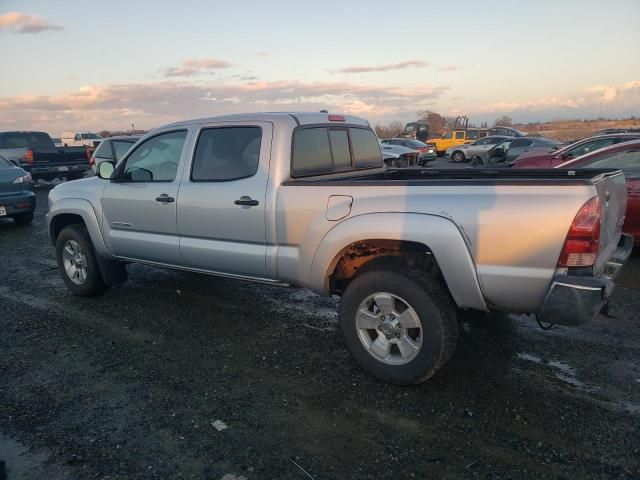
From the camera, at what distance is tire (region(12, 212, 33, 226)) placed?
1044cm

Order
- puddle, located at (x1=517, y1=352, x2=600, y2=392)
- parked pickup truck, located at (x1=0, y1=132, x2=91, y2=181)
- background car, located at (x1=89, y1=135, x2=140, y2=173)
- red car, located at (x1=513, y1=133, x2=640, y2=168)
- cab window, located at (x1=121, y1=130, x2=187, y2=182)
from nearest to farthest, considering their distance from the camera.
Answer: puddle, located at (x1=517, y1=352, x2=600, y2=392) → cab window, located at (x1=121, y1=130, x2=187, y2=182) → red car, located at (x1=513, y1=133, x2=640, y2=168) → background car, located at (x1=89, y1=135, x2=140, y2=173) → parked pickup truck, located at (x1=0, y1=132, x2=91, y2=181)

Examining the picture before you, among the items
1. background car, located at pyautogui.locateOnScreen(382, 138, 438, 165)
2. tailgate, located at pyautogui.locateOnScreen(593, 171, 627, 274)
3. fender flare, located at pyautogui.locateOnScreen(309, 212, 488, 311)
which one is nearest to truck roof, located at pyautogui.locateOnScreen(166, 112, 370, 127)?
fender flare, located at pyautogui.locateOnScreen(309, 212, 488, 311)

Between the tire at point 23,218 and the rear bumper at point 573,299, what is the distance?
10529 millimetres

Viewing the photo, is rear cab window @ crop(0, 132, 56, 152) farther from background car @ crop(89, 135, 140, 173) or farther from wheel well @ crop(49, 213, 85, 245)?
wheel well @ crop(49, 213, 85, 245)

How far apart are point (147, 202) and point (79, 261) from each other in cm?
144

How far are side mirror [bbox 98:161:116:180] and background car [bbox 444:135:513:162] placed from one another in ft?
73.1

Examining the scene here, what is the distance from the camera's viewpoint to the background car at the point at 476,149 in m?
25.5

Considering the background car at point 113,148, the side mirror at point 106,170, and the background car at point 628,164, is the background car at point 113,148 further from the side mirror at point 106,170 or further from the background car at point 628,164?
the background car at point 628,164

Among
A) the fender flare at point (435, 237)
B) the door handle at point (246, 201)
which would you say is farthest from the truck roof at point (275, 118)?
the fender flare at point (435, 237)

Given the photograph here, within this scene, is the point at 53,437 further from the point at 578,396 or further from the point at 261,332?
the point at 578,396

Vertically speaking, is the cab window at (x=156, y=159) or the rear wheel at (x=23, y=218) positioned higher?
the cab window at (x=156, y=159)

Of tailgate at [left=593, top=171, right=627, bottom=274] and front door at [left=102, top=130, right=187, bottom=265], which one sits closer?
tailgate at [left=593, top=171, right=627, bottom=274]

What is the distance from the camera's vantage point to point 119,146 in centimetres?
1330

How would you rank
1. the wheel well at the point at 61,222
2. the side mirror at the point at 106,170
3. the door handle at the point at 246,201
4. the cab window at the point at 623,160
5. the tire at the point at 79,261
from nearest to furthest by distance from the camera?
the door handle at the point at 246,201 < the side mirror at the point at 106,170 < the tire at the point at 79,261 < the wheel well at the point at 61,222 < the cab window at the point at 623,160
